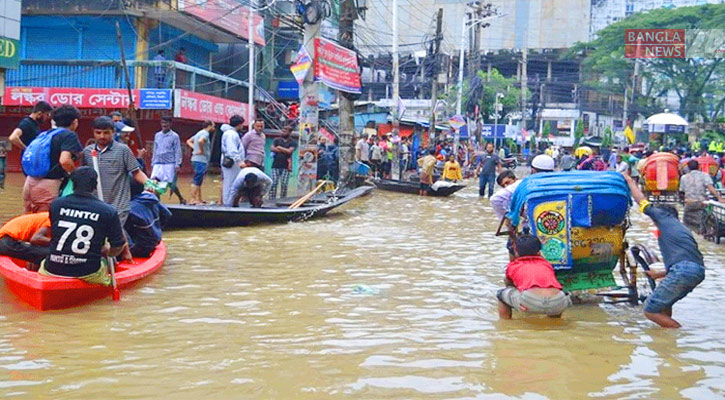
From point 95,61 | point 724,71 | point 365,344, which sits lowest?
point 365,344

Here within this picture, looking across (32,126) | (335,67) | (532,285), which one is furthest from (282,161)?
(532,285)

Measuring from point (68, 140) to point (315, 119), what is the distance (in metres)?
9.47

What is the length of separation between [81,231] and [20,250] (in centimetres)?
138

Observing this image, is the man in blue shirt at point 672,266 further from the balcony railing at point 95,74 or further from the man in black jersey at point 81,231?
the balcony railing at point 95,74

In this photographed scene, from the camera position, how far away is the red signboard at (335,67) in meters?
16.1

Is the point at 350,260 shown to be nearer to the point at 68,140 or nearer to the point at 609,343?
the point at 68,140

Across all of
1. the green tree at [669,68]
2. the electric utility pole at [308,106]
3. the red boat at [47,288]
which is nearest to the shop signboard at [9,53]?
the electric utility pole at [308,106]

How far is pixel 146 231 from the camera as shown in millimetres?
8758

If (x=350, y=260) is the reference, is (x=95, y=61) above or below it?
above

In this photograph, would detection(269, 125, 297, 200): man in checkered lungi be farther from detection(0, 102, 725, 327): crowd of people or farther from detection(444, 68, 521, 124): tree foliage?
detection(444, 68, 521, 124): tree foliage

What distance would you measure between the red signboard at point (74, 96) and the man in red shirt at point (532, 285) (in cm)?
1891

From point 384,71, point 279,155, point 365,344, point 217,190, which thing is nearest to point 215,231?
point 279,155

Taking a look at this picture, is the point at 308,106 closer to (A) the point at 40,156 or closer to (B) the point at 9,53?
(B) the point at 9,53

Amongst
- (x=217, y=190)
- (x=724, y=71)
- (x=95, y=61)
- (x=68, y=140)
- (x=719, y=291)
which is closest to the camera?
(x=68, y=140)
